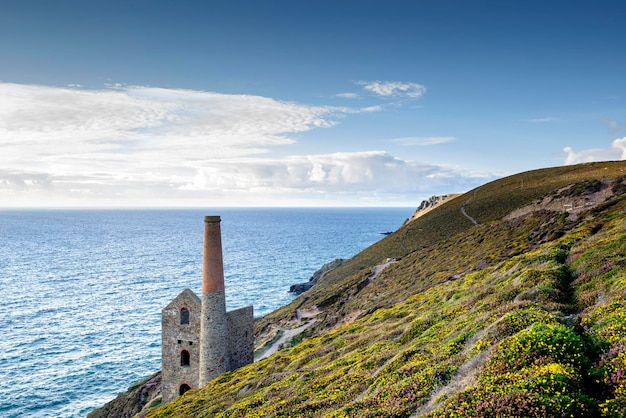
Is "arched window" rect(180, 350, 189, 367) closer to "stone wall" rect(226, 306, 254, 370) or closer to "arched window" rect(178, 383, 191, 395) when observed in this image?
"arched window" rect(178, 383, 191, 395)

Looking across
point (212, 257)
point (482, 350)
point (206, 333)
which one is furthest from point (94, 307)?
point (482, 350)

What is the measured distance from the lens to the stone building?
110ft

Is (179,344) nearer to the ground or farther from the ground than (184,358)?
farther from the ground

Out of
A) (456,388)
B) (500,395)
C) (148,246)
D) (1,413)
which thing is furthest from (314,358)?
(148,246)

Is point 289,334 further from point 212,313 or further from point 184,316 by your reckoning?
point 212,313

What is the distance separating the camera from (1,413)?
4403cm

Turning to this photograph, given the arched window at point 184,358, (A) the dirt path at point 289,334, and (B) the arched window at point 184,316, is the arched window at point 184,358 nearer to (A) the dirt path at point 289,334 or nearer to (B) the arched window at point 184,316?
(B) the arched window at point 184,316

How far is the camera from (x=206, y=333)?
111ft

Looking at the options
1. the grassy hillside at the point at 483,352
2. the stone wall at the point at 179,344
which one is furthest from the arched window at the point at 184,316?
the grassy hillside at the point at 483,352

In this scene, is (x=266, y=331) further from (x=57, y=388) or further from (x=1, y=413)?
(x=1, y=413)

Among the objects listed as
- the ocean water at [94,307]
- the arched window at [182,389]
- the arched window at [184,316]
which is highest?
the arched window at [184,316]

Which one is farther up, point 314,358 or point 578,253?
point 578,253

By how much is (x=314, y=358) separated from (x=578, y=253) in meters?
17.1

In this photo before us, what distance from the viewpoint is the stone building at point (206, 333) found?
33.4m
